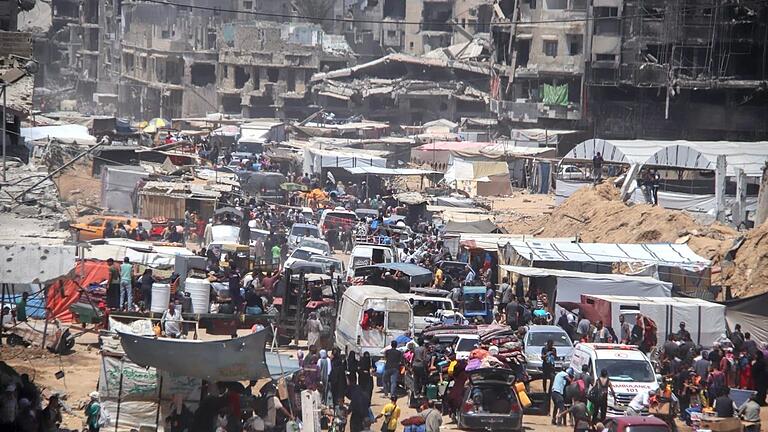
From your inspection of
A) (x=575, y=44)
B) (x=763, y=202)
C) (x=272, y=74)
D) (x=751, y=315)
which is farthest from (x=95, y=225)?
(x=272, y=74)

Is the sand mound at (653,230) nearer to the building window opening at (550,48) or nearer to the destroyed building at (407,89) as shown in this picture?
the building window opening at (550,48)

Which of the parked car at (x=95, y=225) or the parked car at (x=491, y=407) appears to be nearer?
the parked car at (x=491, y=407)

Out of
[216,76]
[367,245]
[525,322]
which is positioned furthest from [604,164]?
[216,76]

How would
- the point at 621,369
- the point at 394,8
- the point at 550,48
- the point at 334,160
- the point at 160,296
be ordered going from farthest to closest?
the point at 394,8 < the point at 550,48 < the point at 334,160 < the point at 160,296 < the point at 621,369

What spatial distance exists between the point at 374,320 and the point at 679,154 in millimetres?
24726

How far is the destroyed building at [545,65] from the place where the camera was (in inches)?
2717

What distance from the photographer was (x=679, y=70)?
2488 inches

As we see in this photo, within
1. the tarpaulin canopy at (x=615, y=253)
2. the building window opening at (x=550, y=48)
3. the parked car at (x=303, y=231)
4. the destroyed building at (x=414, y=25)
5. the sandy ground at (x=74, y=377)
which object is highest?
the destroyed building at (x=414, y=25)

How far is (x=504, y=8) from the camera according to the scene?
7938cm

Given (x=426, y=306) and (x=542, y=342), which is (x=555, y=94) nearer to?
(x=426, y=306)

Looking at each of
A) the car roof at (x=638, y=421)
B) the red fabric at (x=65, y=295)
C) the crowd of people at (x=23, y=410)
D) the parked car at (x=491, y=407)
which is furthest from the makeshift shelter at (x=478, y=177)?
the crowd of people at (x=23, y=410)

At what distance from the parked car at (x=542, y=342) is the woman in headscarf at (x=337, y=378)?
11.8 ft

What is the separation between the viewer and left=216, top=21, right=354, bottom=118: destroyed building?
83.0 metres

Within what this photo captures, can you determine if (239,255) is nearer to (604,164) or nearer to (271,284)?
(271,284)
